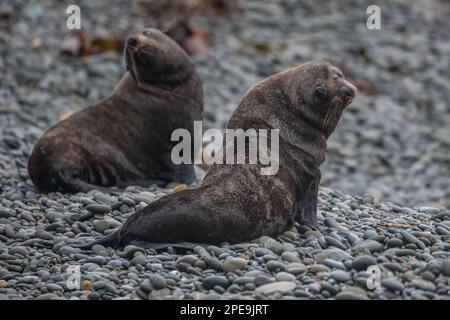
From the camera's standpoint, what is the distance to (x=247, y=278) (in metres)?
5.98

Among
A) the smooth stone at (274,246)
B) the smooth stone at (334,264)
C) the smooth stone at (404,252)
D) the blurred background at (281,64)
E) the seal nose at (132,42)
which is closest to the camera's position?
the smooth stone at (334,264)

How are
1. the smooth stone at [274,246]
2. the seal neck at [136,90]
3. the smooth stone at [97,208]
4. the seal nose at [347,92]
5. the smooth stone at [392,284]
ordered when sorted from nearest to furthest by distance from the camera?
the smooth stone at [392,284], the smooth stone at [274,246], the seal nose at [347,92], the smooth stone at [97,208], the seal neck at [136,90]

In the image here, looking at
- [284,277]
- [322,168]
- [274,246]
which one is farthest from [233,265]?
[322,168]

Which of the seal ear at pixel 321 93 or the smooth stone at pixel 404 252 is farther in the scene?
the seal ear at pixel 321 93

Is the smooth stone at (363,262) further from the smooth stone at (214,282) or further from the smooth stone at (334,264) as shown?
the smooth stone at (214,282)

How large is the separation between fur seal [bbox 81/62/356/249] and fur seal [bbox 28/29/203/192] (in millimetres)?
2164

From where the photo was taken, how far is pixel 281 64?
16547 millimetres

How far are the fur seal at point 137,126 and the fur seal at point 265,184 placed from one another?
2.16 metres

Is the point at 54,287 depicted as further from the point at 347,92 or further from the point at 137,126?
the point at 137,126

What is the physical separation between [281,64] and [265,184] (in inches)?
388

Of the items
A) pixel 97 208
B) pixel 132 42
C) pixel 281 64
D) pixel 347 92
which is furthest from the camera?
pixel 281 64

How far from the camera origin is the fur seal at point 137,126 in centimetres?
921

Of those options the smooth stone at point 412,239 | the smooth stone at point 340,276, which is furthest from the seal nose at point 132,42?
the smooth stone at point 340,276

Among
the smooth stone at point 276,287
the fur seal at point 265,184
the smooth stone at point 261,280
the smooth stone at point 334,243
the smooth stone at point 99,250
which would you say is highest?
the fur seal at point 265,184
